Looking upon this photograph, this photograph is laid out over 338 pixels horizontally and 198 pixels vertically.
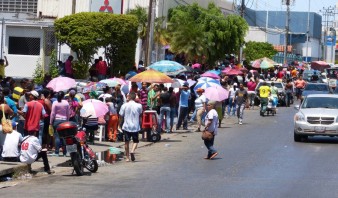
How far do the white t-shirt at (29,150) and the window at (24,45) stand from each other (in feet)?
69.8

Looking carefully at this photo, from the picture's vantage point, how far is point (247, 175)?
66.2 feet

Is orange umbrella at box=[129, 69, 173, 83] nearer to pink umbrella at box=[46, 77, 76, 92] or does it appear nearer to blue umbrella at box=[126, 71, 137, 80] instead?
blue umbrella at box=[126, 71, 137, 80]

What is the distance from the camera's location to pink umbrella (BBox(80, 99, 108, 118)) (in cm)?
2542

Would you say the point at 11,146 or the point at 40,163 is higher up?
the point at 11,146

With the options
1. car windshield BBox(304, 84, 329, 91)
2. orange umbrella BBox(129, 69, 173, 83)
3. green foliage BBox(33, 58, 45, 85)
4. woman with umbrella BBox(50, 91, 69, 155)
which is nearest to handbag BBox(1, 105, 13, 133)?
woman with umbrella BBox(50, 91, 69, 155)

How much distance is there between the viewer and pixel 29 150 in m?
19.3

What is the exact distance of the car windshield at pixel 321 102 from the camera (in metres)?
31.3

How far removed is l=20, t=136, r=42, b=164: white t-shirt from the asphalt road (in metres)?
0.56

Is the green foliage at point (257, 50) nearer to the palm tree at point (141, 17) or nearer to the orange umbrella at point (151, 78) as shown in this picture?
the palm tree at point (141, 17)

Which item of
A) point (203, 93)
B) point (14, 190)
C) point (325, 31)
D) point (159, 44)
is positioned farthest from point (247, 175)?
point (325, 31)

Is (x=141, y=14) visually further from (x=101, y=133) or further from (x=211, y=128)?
(x=211, y=128)

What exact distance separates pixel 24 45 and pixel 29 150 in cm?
2192

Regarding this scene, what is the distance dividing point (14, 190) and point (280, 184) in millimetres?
5423

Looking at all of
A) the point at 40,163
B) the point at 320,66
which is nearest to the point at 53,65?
the point at 40,163
